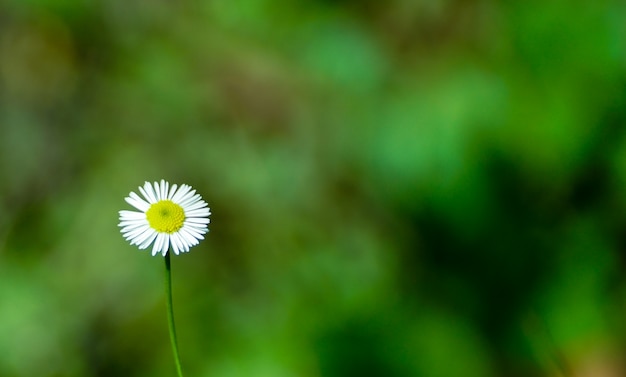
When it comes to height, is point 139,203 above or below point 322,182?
below

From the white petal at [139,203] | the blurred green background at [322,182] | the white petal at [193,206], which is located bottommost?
the white petal at [193,206]

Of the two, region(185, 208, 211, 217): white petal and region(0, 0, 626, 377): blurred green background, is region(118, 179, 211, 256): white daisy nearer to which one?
region(185, 208, 211, 217): white petal

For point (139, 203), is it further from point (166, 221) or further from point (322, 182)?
point (322, 182)

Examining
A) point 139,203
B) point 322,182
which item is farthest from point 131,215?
point 322,182

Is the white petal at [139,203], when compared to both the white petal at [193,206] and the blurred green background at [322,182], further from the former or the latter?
the blurred green background at [322,182]

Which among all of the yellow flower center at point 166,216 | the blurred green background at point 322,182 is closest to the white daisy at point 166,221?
the yellow flower center at point 166,216

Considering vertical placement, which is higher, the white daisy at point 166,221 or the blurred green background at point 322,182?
the blurred green background at point 322,182

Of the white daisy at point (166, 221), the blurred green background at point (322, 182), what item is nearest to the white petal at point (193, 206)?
the white daisy at point (166, 221)

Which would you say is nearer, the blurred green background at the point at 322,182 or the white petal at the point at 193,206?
the white petal at the point at 193,206
